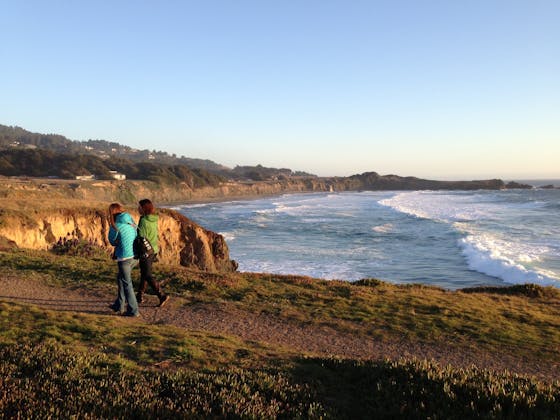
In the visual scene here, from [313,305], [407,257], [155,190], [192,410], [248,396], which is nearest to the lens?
[192,410]

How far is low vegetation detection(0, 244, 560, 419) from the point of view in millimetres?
4230

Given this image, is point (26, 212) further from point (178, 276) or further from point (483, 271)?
point (483, 271)

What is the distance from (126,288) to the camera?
31.0 ft

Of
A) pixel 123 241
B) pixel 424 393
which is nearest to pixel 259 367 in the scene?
pixel 424 393

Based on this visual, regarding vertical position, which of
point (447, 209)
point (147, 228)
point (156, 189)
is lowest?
point (447, 209)

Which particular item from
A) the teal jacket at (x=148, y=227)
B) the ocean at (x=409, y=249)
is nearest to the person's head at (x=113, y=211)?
the teal jacket at (x=148, y=227)

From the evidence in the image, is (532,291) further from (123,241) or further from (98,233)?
(98,233)

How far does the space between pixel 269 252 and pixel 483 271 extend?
666 inches

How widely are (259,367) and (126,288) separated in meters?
4.50

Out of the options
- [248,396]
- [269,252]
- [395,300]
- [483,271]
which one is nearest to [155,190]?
[269,252]

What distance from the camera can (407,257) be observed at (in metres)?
33.3

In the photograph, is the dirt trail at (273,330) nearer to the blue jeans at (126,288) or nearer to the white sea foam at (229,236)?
the blue jeans at (126,288)

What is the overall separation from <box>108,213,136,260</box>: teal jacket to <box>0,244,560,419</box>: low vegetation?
1504 mm

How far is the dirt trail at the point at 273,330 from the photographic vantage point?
29.0ft
